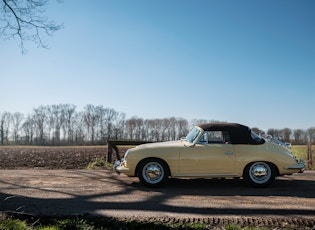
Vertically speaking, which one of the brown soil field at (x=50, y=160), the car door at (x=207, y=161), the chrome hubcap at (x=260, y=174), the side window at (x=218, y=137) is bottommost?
the brown soil field at (x=50, y=160)

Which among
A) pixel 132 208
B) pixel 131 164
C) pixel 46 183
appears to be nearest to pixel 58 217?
pixel 132 208

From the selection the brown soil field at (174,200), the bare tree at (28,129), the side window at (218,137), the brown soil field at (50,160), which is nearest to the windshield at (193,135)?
the side window at (218,137)

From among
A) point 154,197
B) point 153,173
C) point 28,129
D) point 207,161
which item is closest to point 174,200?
point 154,197

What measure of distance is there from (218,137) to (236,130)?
484mm

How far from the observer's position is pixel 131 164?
7496mm

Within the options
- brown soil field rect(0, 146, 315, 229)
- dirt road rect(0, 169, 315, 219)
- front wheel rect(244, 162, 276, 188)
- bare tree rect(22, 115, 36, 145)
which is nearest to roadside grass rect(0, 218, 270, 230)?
brown soil field rect(0, 146, 315, 229)

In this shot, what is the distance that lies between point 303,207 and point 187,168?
274cm

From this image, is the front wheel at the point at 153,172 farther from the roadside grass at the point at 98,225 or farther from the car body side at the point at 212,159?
the roadside grass at the point at 98,225

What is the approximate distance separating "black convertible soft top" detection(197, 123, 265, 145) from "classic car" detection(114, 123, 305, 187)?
3cm

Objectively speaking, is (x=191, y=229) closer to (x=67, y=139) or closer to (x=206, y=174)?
(x=206, y=174)

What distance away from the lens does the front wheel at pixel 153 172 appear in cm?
742

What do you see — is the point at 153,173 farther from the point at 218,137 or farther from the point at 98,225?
the point at 98,225

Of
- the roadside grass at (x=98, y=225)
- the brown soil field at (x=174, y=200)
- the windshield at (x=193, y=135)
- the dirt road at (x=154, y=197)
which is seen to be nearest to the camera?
the roadside grass at (x=98, y=225)

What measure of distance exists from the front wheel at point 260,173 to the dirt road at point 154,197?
8.3 inches
